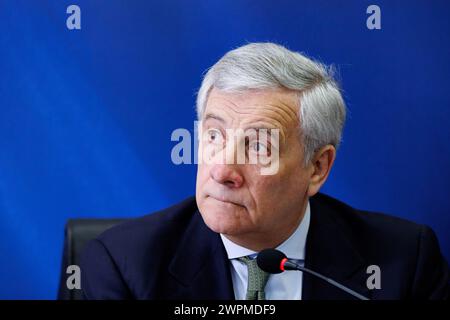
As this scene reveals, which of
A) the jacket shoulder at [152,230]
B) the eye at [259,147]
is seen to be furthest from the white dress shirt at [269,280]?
the eye at [259,147]

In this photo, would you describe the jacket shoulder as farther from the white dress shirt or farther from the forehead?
the forehead

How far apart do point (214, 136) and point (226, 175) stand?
0.39 feet

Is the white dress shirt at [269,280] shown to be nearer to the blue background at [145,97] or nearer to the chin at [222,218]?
the chin at [222,218]

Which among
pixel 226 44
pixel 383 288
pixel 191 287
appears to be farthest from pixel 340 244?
pixel 226 44

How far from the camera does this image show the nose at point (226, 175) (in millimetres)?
1681

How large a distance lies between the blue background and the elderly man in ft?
0.59

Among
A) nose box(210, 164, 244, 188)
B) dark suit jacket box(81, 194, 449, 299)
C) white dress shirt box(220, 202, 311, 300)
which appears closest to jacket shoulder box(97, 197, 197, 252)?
dark suit jacket box(81, 194, 449, 299)

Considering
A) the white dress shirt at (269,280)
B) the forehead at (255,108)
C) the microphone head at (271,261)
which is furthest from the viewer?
the white dress shirt at (269,280)

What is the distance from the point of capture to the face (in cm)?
170

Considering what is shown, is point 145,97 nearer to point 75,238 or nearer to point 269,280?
point 75,238

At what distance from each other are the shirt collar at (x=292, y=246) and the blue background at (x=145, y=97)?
264mm

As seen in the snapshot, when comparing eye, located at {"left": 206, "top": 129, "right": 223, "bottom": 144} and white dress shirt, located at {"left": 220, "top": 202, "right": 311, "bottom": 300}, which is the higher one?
eye, located at {"left": 206, "top": 129, "right": 223, "bottom": 144}

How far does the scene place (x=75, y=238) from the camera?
1968mm
